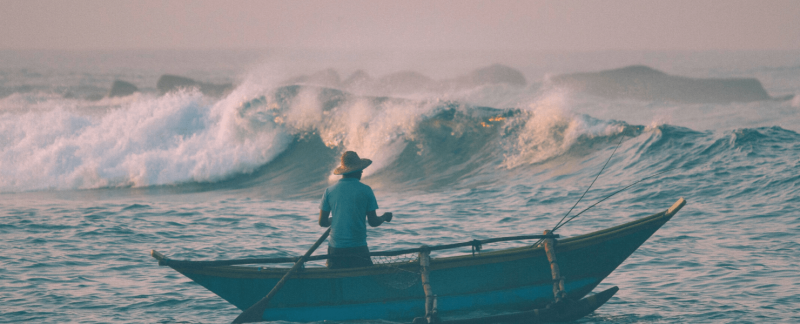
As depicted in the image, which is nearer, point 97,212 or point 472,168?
point 97,212

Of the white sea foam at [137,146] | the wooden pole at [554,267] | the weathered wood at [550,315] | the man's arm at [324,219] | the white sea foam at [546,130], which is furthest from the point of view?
the white sea foam at [137,146]

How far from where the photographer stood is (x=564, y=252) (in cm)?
578

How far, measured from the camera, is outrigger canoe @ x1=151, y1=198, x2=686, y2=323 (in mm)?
5676

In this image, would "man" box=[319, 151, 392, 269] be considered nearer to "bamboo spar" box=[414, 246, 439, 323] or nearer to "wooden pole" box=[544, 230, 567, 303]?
"bamboo spar" box=[414, 246, 439, 323]

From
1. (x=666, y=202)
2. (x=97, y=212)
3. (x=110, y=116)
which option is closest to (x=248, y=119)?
(x=110, y=116)

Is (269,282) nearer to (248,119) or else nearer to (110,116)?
(248,119)

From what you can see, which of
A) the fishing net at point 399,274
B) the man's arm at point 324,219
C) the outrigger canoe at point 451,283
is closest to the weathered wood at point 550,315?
the outrigger canoe at point 451,283

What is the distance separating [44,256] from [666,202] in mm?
9641

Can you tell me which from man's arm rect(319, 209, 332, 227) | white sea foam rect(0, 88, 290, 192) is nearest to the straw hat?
man's arm rect(319, 209, 332, 227)

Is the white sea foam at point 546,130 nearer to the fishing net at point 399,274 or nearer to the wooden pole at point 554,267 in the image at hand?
the wooden pole at point 554,267

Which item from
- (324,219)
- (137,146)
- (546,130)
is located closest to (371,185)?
(546,130)

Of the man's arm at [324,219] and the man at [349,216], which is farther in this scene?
the man's arm at [324,219]

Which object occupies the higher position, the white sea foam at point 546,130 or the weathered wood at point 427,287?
the white sea foam at point 546,130

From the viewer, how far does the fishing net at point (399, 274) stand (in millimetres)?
5680
